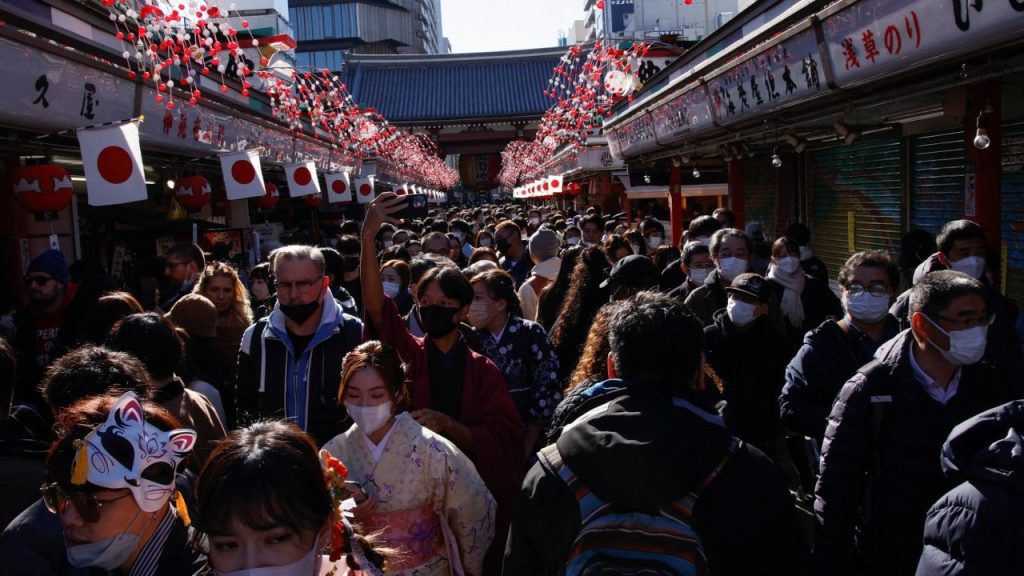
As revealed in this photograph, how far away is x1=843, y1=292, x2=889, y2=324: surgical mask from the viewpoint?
12.8 ft

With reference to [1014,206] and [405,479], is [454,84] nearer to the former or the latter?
[1014,206]

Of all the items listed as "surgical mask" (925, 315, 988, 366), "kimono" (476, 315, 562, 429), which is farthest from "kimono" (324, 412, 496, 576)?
"surgical mask" (925, 315, 988, 366)

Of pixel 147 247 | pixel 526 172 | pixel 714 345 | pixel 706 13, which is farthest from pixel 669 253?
pixel 706 13

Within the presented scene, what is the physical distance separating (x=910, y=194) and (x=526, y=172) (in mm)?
31519

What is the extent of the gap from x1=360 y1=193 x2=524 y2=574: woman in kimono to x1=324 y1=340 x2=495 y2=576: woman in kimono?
44cm

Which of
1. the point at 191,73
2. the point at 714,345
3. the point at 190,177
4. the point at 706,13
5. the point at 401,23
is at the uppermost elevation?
the point at 401,23

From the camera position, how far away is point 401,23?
2908 inches

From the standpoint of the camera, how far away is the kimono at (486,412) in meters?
3.32

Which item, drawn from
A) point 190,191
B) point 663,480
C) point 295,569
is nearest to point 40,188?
point 190,191

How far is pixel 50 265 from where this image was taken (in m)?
5.32

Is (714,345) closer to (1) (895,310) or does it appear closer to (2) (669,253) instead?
(1) (895,310)

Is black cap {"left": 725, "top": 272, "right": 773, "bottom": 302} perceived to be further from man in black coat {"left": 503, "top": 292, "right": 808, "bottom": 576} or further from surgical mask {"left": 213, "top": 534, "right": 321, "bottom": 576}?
surgical mask {"left": 213, "top": 534, "right": 321, "bottom": 576}

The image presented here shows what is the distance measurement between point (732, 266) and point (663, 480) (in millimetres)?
3592

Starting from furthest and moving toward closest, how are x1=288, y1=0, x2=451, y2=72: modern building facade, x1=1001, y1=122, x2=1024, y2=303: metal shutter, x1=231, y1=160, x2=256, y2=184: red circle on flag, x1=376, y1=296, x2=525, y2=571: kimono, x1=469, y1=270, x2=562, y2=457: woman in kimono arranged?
1. x1=288, y1=0, x2=451, y2=72: modern building facade
2. x1=231, y1=160, x2=256, y2=184: red circle on flag
3. x1=1001, y1=122, x2=1024, y2=303: metal shutter
4. x1=469, y1=270, x2=562, y2=457: woman in kimono
5. x1=376, y1=296, x2=525, y2=571: kimono
